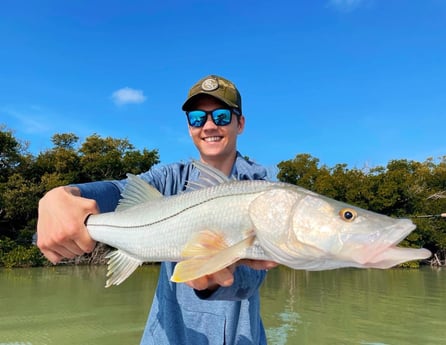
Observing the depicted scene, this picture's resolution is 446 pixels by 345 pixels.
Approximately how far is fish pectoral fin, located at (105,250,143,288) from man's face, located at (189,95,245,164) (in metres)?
0.85

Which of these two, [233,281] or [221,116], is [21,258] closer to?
[221,116]

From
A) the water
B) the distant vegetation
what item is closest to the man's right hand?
the water

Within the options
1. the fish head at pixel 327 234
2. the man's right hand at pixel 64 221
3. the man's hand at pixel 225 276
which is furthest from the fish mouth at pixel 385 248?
the man's right hand at pixel 64 221

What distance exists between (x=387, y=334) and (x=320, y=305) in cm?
352

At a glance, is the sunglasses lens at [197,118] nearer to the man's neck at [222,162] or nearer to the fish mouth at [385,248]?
the man's neck at [222,162]

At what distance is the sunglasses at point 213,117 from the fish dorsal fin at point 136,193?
2.13 feet

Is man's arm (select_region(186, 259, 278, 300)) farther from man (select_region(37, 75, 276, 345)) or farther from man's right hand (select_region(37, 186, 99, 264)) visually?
man's right hand (select_region(37, 186, 99, 264))

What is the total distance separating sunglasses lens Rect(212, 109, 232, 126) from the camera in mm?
2541

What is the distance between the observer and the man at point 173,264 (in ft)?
6.30

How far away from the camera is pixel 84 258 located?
24609 mm

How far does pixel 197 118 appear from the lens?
2.59 meters

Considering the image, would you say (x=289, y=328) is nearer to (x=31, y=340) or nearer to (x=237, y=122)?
(x=31, y=340)

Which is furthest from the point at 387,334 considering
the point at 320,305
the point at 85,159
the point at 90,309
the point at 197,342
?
the point at 85,159

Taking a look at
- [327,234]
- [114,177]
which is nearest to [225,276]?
[327,234]
